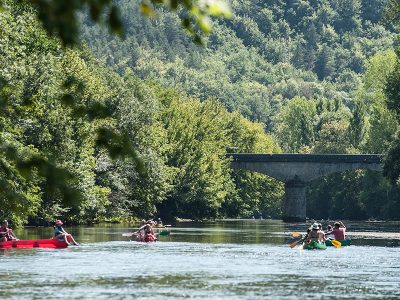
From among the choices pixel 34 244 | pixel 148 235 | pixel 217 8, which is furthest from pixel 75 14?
pixel 148 235

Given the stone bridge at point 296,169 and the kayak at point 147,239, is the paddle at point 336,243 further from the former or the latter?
the stone bridge at point 296,169

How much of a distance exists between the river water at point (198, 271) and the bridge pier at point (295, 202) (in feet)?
231

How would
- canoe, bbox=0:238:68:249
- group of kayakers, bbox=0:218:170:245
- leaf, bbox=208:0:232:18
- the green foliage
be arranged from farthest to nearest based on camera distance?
group of kayakers, bbox=0:218:170:245, canoe, bbox=0:238:68:249, leaf, bbox=208:0:232:18, the green foliage

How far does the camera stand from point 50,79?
73.2 metres

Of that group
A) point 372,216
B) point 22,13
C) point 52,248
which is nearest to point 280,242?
point 52,248

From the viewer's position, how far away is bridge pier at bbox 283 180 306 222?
132 meters

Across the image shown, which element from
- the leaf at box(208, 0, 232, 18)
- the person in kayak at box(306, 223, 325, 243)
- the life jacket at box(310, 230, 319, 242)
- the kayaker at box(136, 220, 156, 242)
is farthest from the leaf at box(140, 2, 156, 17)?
the kayaker at box(136, 220, 156, 242)

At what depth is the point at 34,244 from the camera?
53781mm

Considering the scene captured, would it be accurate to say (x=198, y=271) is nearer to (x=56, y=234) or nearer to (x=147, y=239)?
(x=56, y=234)

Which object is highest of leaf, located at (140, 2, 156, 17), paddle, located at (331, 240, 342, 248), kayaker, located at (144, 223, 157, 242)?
kayaker, located at (144, 223, 157, 242)

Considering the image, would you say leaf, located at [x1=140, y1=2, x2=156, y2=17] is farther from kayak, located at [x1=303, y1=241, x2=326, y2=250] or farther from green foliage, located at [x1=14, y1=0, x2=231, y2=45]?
kayak, located at [x1=303, y1=241, x2=326, y2=250]

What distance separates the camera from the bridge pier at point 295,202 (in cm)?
13175

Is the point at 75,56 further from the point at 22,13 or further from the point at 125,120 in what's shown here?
the point at 22,13

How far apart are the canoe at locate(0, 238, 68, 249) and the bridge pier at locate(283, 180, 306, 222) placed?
78281 millimetres
